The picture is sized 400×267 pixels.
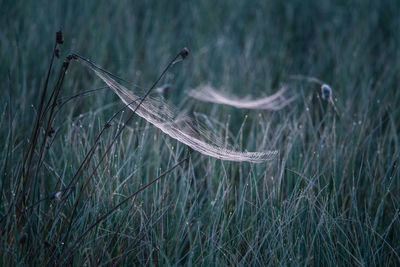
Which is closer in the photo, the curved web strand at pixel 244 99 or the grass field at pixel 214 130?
the grass field at pixel 214 130

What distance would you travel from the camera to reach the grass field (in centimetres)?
160

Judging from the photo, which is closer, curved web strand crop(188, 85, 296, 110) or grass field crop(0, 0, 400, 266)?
grass field crop(0, 0, 400, 266)

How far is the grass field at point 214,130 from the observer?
1.60 meters

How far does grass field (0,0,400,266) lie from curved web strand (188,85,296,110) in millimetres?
55

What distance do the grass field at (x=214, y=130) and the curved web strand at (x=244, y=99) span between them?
0.06 meters

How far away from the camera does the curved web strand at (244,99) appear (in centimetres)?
263

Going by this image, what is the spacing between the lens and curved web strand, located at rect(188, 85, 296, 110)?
103 inches

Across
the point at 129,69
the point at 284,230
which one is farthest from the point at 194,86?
the point at 284,230

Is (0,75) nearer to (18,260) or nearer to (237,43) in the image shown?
(18,260)

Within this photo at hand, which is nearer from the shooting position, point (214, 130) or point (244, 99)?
point (214, 130)

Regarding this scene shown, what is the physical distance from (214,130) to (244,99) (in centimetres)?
74

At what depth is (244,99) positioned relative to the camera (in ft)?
9.30

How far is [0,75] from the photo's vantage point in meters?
2.62

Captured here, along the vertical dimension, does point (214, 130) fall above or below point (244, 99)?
below
